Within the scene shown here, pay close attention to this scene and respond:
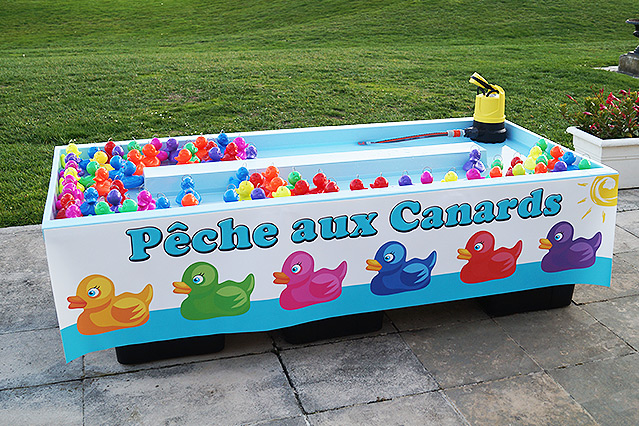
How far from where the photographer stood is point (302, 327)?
3.50 metres

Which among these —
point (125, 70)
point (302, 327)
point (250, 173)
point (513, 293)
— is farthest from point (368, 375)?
point (125, 70)

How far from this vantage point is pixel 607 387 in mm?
3172

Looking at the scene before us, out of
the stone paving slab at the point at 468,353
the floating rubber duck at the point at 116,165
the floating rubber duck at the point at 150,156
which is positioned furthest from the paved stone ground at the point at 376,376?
the floating rubber duck at the point at 150,156

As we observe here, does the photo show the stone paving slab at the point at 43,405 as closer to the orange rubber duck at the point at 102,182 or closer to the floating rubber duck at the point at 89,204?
the floating rubber duck at the point at 89,204

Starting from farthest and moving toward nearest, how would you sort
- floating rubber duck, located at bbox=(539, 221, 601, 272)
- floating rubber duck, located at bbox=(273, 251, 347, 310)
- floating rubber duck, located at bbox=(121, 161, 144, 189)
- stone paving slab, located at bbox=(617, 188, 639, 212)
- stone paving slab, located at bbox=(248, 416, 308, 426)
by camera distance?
stone paving slab, located at bbox=(617, 188, 639, 212) < floating rubber duck, located at bbox=(121, 161, 144, 189) < floating rubber duck, located at bbox=(539, 221, 601, 272) < floating rubber duck, located at bbox=(273, 251, 347, 310) < stone paving slab, located at bbox=(248, 416, 308, 426)

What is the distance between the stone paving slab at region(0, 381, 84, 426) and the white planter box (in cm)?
481

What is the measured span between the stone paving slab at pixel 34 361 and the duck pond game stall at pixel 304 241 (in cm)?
31

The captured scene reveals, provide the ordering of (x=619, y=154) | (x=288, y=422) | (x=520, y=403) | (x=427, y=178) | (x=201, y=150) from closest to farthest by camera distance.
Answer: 1. (x=288, y=422)
2. (x=520, y=403)
3. (x=427, y=178)
4. (x=201, y=150)
5. (x=619, y=154)

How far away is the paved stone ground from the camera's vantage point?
9.85 ft

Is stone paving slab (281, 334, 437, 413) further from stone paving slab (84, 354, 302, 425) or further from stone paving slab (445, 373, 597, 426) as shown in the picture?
stone paving slab (445, 373, 597, 426)

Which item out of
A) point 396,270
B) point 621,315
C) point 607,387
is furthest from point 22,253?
point 621,315

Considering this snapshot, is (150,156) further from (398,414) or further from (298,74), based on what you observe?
(298,74)

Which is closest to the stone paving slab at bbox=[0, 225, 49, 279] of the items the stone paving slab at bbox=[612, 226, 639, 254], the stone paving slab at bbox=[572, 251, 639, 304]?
the stone paving slab at bbox=[572, 251, 639, 304]

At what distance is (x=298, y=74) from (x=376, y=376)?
773 centimetres
